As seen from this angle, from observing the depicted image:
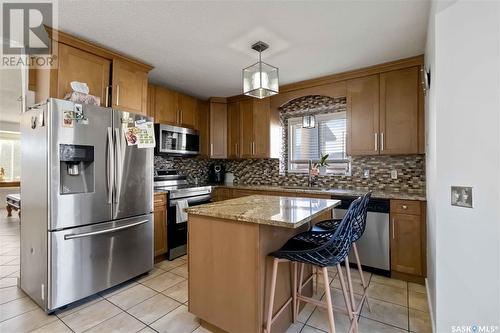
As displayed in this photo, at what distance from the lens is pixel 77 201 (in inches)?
81.5

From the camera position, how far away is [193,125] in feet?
13.3

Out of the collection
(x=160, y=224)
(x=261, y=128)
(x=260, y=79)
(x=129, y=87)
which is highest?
(x=129, y=87)

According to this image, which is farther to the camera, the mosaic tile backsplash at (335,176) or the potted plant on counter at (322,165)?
the potted plant on counter at (322,165)

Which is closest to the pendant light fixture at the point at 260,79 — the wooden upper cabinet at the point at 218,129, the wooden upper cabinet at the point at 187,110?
the wooden upper cabinet at the point at 187,110

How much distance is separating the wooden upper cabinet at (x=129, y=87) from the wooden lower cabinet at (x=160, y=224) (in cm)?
109

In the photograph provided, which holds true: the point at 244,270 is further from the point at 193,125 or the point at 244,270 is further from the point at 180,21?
the point at 193,125

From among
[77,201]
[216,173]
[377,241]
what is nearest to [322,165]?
[377,241]

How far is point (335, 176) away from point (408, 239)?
48.2 inches

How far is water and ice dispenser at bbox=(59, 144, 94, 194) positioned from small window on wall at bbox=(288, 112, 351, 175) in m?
2.82

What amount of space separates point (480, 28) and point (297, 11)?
1.16 m

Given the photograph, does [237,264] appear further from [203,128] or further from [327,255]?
[203,128]

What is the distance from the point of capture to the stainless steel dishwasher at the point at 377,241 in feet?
8.64

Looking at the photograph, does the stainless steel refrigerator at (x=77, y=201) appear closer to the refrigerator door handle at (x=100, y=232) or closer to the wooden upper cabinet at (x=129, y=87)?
the refrigerator door handle at (x=100, y=232)

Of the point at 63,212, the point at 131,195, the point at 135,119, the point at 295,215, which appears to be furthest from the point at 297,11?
the point at 63,212
